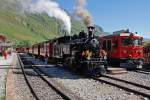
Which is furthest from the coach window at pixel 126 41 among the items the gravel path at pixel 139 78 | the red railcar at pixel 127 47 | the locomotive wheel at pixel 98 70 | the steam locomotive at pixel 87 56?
the locomotive wheel at pixel 98 70

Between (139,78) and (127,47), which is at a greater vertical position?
(127,47)

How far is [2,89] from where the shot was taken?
54.1ft

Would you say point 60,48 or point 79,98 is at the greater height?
point 60,48

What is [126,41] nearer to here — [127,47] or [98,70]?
[127,47]

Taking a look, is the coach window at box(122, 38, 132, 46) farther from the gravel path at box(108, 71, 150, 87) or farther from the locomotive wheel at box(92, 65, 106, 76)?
the locomotive wheel at box(92, 65, 106, 76)

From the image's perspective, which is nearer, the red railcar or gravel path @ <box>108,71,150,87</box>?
gravel path @ <box>108,71,150,87</box>

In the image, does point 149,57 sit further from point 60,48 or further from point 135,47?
point 60,48

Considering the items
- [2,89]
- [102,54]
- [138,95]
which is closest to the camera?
[138,95]

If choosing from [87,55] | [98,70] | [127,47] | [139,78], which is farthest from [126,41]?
[139,78]

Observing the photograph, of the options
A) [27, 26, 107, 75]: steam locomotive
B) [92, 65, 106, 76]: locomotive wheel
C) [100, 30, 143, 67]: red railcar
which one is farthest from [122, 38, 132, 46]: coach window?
[92, 65, 106, 76]: locomotive wheel

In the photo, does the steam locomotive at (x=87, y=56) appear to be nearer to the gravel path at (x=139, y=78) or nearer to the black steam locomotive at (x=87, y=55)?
the black steam locomotive at (x=87, y=55)

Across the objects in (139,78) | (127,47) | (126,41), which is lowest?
(139,78)

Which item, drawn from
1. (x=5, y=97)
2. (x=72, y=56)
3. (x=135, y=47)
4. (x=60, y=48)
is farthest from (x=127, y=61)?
(x=5, y=97)

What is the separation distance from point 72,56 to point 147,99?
1378 centimetres
